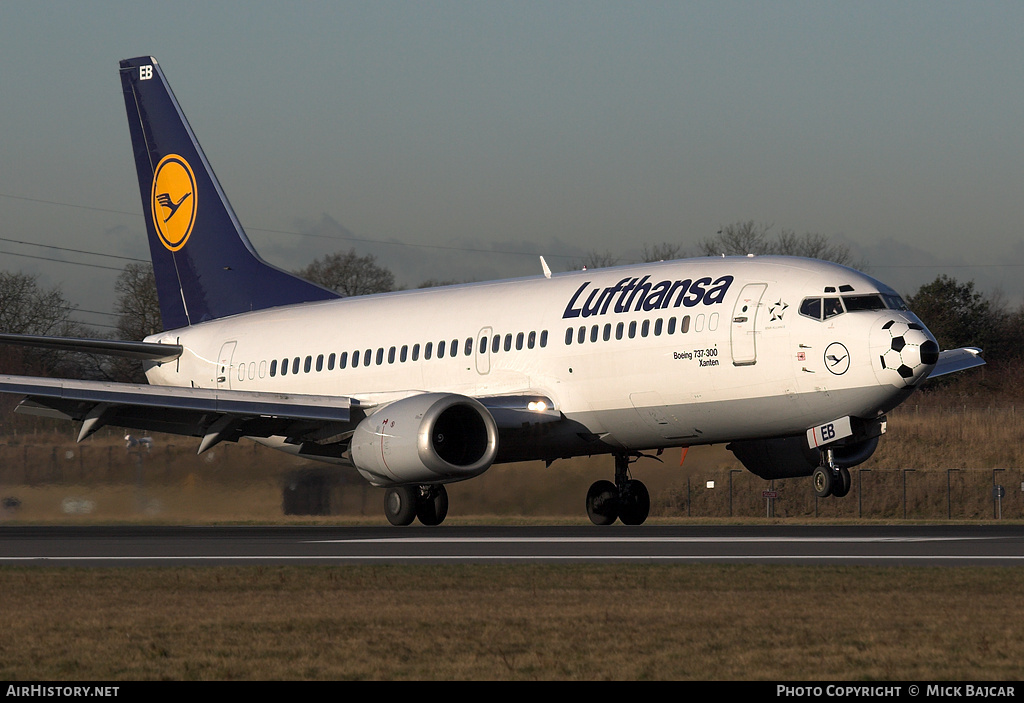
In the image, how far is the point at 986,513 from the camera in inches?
1677

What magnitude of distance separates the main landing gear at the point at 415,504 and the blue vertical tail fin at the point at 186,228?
8466mm

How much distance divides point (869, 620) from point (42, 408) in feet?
65.6

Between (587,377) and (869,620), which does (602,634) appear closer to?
(869,620)

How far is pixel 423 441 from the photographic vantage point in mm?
26047

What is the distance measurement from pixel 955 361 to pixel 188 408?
15161 millimetres

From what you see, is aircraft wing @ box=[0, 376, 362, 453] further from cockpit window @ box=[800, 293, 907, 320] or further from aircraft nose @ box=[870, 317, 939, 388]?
aircraft nose @ box=[870, 317, 939, 388]

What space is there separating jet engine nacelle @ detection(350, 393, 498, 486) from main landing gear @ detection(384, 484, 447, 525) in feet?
8.85

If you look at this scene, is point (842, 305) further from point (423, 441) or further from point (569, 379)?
point (423, 441)

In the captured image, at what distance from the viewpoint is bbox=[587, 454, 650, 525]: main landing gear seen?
1222 inches

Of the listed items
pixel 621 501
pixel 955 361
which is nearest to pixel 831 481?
pixel 955 361

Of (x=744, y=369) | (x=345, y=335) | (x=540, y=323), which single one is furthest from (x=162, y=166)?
(x=744, y=369)

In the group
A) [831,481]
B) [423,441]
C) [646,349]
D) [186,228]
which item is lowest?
[831,481]

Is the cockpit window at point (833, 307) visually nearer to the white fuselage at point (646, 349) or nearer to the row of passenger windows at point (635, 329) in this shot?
the white fuselage at point (646, 349)

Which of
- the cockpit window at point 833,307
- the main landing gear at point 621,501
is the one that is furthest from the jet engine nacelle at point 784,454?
the cockpit window at point 833,307
